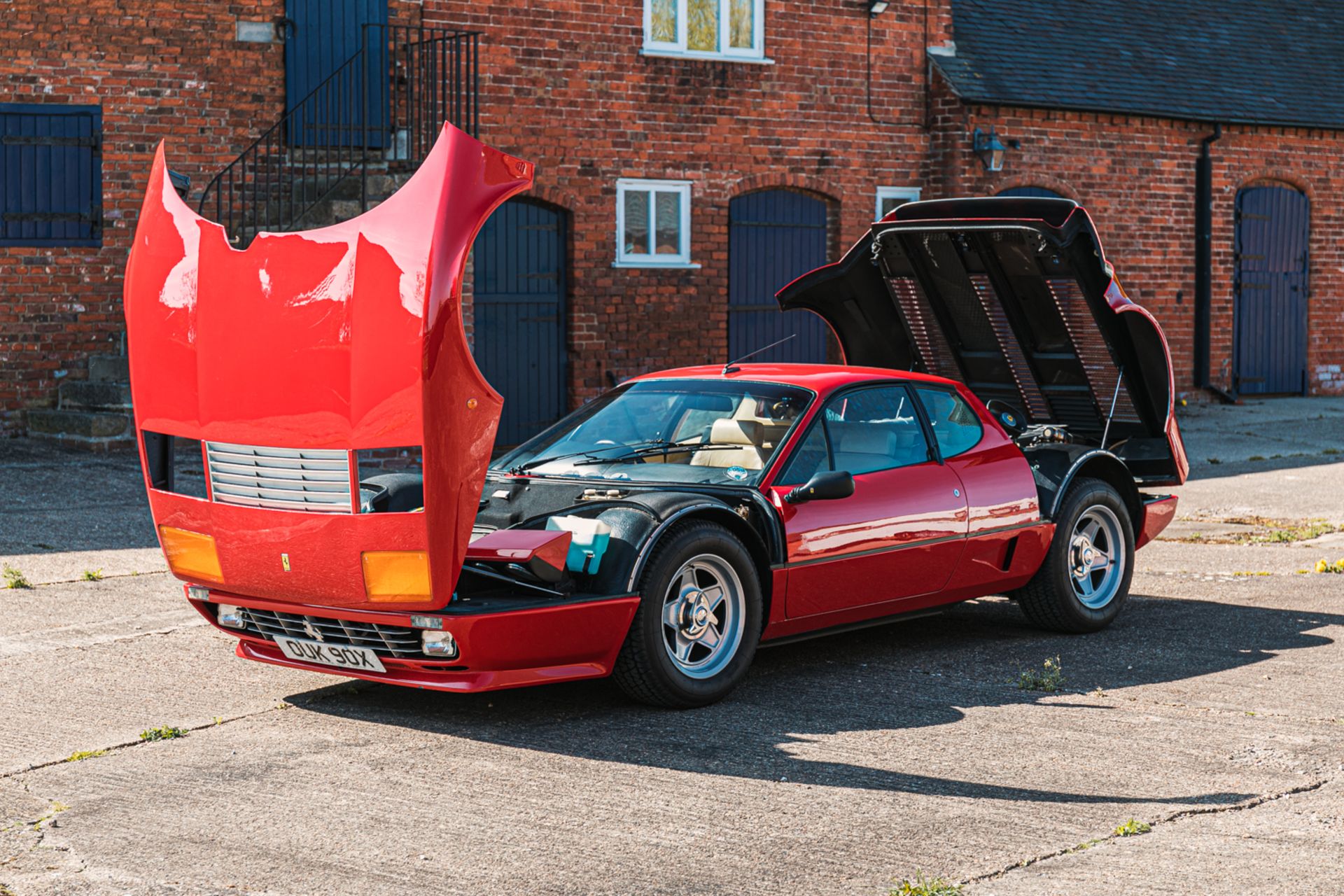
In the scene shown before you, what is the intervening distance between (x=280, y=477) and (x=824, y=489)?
85.1 inches

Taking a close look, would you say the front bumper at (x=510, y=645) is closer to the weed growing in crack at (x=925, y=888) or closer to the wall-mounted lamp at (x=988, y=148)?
the weed growing in crack at (x=925, y=888)

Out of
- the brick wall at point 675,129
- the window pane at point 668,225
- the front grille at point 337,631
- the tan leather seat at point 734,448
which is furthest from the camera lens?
the window pane at point 668,225

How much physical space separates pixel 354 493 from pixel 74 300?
10.2 meters

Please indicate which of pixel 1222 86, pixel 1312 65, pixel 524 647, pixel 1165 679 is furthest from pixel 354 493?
pixel 1312 65

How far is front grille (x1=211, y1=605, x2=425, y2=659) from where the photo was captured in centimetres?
608

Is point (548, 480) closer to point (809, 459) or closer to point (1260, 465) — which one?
point (809, 459)

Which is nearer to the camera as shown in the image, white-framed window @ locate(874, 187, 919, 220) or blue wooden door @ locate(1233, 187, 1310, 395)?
white-framed window @ locate(874, 187, 919, 220)

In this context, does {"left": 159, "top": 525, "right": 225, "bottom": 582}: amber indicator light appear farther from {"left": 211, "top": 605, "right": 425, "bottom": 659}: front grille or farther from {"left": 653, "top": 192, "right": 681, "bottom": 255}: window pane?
{"left": 653, "top": 192, "right": 681, "bottom": 255}: window pane

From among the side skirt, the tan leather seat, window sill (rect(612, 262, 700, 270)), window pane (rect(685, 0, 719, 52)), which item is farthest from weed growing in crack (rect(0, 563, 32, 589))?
window pane (rect(685, 0, 719, 52))

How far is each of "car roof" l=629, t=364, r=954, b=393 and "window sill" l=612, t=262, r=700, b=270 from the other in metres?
9.34

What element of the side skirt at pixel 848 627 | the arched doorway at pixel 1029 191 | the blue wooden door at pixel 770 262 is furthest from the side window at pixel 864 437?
the arched doorway at pixel 1029 191

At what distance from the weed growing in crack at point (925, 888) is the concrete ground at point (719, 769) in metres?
0.05

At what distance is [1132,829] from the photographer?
5.00 metres

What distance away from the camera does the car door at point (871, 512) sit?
697 centimetres
